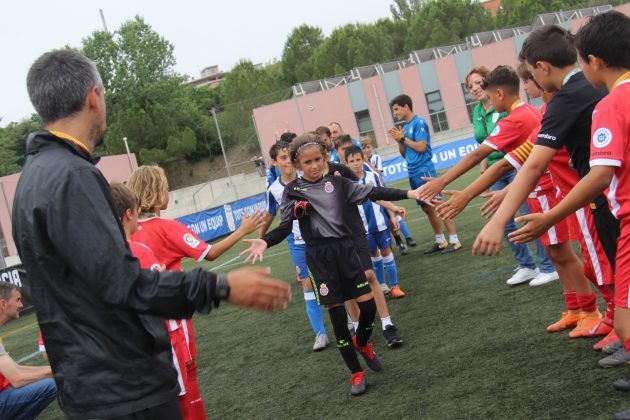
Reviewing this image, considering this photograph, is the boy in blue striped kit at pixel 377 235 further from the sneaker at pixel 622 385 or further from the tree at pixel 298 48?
the tree at pixel 298 48

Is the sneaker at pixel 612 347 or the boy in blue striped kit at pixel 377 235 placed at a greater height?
the boy in blue striped kit at pixel 377 235

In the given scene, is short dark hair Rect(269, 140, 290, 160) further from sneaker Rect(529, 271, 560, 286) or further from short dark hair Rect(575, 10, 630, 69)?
short dark hair Rect(575, 10, 630, 69)

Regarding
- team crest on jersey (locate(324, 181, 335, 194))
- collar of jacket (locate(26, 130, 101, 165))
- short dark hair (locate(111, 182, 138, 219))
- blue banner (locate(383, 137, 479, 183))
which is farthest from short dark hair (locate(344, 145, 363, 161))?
blue banner (locate(383, 137, 479, 183))

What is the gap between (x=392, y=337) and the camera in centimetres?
620

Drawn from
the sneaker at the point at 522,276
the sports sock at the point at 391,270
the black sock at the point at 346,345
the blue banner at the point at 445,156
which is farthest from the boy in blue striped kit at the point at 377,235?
the blue banner at the point at 445,156

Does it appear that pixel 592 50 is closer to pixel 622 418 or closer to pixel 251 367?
pixel 622 418

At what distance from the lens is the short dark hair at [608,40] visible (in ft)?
10.8

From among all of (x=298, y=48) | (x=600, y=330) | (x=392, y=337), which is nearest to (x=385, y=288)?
(x=392, y=337)

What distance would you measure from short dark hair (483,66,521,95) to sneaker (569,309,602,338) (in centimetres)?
194

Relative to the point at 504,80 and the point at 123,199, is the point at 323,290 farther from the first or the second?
the point at 504,80

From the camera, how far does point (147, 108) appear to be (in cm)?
7106

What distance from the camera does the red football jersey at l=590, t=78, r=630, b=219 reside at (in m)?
3.12

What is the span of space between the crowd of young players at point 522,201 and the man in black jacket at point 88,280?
1455 millimetres

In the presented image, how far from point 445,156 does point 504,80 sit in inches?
896
